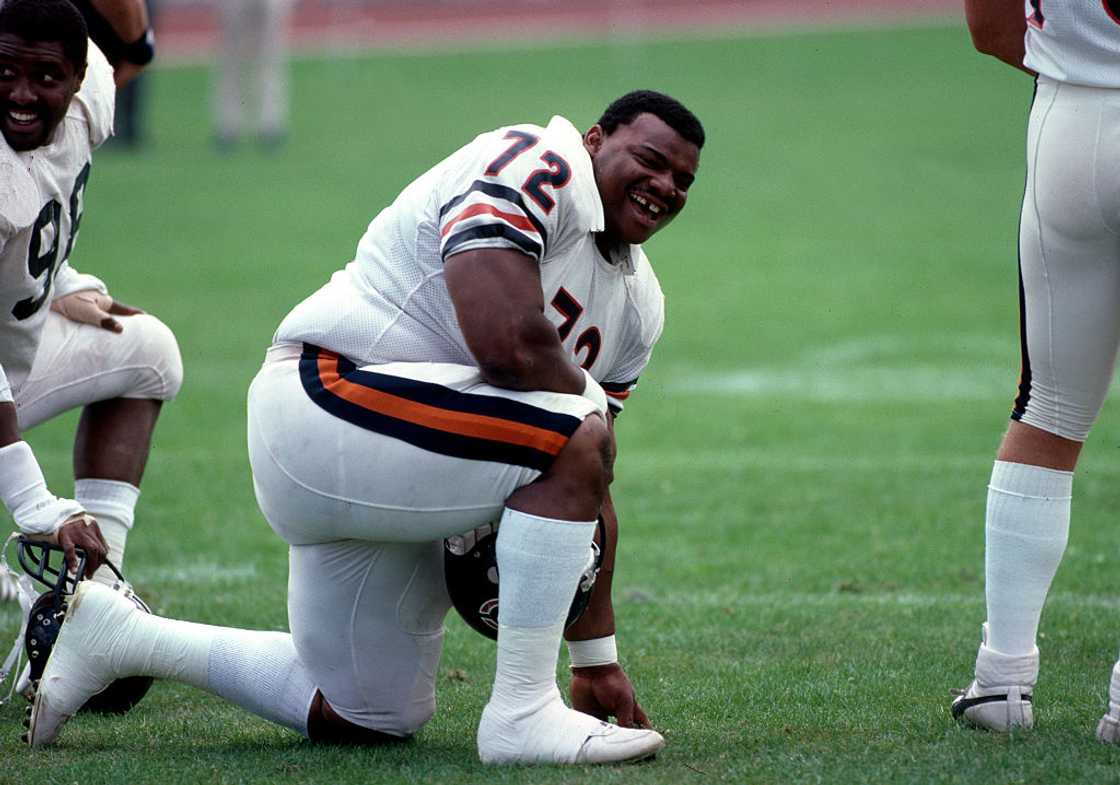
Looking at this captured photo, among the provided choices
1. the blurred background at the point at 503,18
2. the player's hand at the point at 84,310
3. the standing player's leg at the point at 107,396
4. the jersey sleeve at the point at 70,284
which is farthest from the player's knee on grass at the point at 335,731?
the blurred background at the point at 503,18

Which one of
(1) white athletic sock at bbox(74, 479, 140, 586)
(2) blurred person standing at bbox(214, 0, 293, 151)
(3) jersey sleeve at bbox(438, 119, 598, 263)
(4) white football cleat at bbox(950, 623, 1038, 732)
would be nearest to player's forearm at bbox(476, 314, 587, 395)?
(3) jersey sleeve at bbox(438, 119, 598, 263)

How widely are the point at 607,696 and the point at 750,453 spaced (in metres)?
4.04

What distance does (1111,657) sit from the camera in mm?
3953

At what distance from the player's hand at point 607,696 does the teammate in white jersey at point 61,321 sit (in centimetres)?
102

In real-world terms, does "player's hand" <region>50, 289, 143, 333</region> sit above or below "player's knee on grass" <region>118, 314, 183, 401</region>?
above

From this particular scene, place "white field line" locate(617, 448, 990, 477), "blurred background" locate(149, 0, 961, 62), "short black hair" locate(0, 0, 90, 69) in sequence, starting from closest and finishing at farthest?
"short black hair" locate(0, 0, 90, 69)
"white field line" locate(617, 448, 990, 477)
"blurred background" locate(149, 0, 961, 62)

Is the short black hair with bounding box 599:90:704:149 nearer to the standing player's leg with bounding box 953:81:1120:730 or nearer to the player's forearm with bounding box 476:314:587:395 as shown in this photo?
the player's forearm with bounding box 476:314:587:395

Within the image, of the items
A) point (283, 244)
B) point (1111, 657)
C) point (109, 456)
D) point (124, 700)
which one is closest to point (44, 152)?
point (109, 456)

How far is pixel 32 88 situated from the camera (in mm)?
3455

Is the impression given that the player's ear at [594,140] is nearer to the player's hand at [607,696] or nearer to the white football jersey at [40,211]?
the player's hand at [607,696]

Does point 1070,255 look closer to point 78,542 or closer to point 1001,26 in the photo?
point 1001,26

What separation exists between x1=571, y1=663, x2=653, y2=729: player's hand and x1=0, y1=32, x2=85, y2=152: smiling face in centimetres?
165

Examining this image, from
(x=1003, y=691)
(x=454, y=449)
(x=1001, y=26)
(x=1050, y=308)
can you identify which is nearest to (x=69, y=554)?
(x=454, y=449)

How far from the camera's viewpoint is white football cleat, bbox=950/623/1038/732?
3.22m
